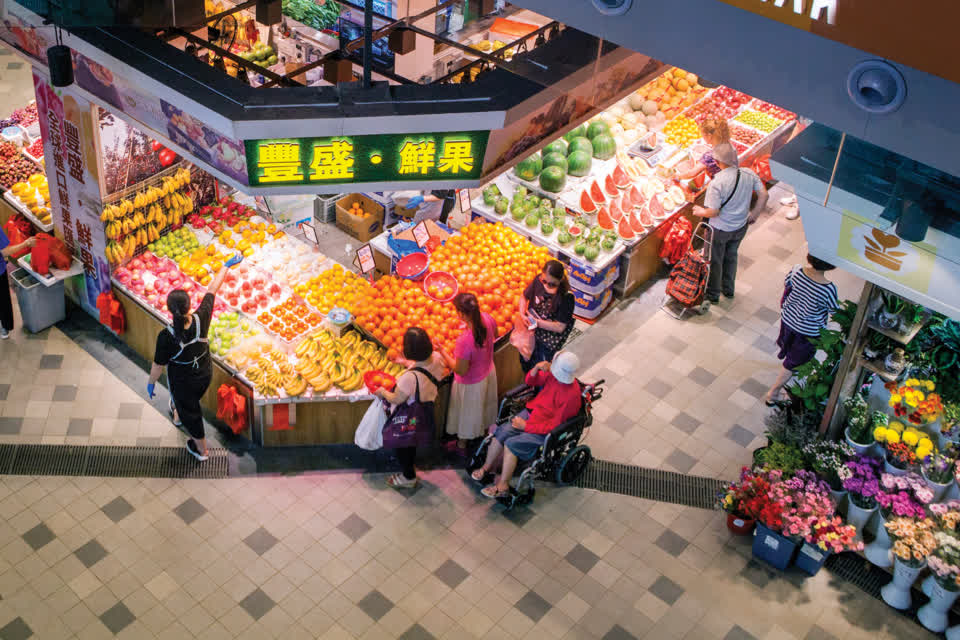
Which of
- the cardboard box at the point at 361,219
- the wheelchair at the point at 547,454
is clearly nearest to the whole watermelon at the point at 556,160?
the cardboard box at the point at 361,219

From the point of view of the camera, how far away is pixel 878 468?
8234 mm

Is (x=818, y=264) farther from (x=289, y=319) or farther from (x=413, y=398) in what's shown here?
(x=289, y=319)

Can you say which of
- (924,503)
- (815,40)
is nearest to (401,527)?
(924,503)

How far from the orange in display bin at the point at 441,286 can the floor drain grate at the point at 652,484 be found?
206 centimetres

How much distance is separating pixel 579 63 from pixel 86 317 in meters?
5.94

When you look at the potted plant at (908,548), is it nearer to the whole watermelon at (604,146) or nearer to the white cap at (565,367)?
the white cap at (565,367)

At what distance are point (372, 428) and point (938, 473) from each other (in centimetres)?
457

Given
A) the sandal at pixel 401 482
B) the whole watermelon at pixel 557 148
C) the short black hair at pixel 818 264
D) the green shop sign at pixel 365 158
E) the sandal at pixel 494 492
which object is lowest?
the sandal at pixel 401 482

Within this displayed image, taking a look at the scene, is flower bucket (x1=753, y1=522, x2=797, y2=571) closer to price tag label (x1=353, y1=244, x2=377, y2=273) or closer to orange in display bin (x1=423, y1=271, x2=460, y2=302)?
A: orange in display bin (x1=423, y1=271, x2=460, y2=302)

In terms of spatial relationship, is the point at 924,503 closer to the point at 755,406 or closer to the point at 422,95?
the point at 755,406

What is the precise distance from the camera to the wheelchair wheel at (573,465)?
8680 millimetres

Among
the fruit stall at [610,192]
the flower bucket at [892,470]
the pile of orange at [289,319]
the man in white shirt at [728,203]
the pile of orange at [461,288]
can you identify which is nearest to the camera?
the flower bucket at [892,470]

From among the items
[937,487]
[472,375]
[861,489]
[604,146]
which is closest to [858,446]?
[861,489]

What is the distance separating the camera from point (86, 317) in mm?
10336
